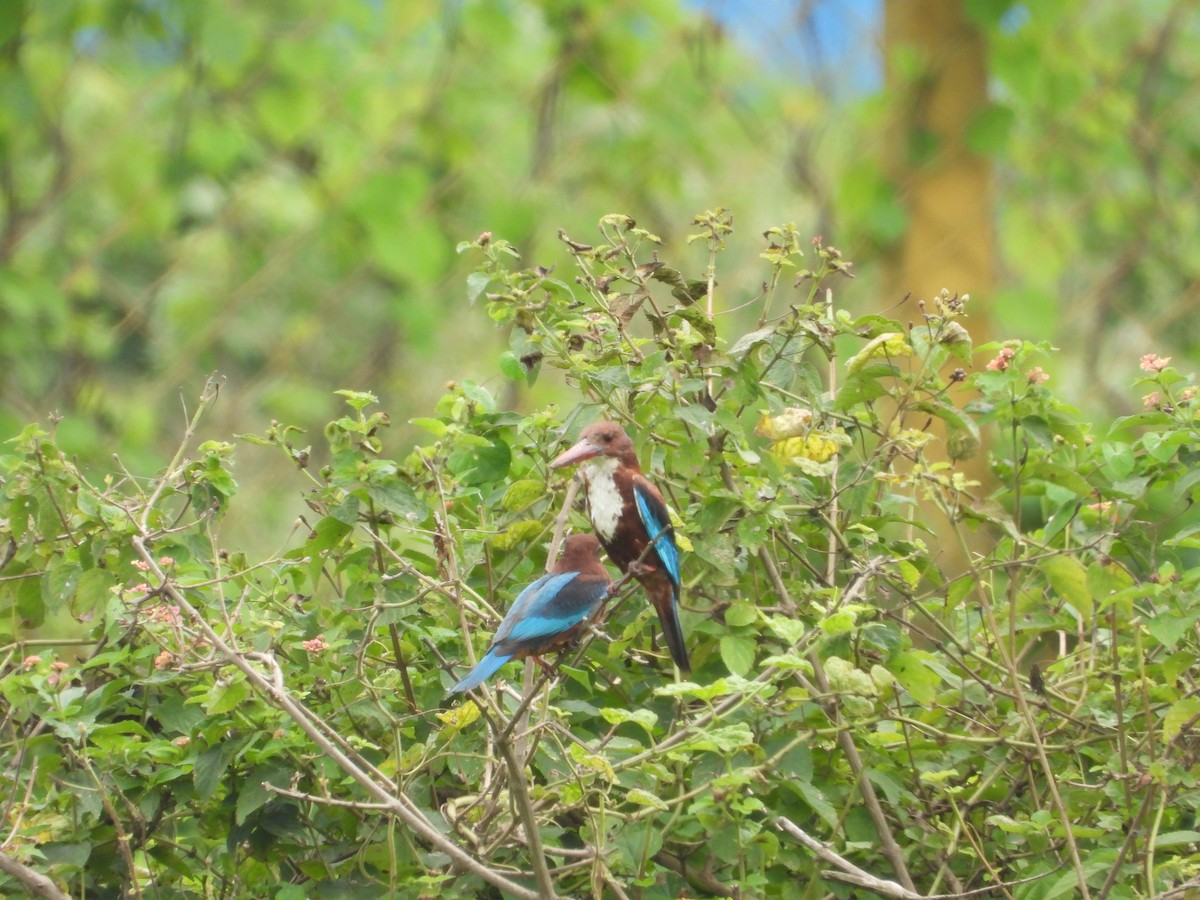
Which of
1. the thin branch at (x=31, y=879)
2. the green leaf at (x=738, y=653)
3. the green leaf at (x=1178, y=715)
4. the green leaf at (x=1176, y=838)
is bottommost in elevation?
the thin branch at (x=31, y=879)

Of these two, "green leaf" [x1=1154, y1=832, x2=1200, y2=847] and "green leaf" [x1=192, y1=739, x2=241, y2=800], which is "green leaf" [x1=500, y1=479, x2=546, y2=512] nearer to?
"green leaf" [x1=192, y1=739, x2=241, y2=800]

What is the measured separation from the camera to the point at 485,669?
165cm

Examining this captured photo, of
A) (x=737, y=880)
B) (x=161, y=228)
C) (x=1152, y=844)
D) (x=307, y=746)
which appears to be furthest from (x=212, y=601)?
(x=161, y=228)

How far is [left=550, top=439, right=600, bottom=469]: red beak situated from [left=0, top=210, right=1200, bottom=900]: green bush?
29 millimetres

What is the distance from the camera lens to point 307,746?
1.74 metres

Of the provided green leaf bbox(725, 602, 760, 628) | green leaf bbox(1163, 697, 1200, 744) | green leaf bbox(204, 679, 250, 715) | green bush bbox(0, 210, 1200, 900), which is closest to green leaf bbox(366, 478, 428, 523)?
green bush bbox(0, 210, 1200, 900)

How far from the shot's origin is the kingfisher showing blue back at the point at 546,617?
1.67m

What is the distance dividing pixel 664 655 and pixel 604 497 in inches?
9.6

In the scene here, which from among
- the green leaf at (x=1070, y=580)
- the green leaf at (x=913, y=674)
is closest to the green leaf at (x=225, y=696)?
the green leaf at (x=913, y=674)

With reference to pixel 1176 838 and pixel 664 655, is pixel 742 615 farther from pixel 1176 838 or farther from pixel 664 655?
pixel 1176 838

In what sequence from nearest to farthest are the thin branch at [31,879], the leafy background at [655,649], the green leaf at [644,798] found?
the green leaf at [644,798]
the thin branch at [31,879]
the leafy background at [655,649]

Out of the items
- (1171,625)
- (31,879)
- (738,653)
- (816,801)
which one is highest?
(1171,625)

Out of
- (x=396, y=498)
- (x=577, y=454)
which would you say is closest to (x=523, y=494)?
(x=577, y=454)

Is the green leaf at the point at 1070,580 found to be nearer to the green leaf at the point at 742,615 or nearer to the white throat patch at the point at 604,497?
the green leaf at the point at 742,615
